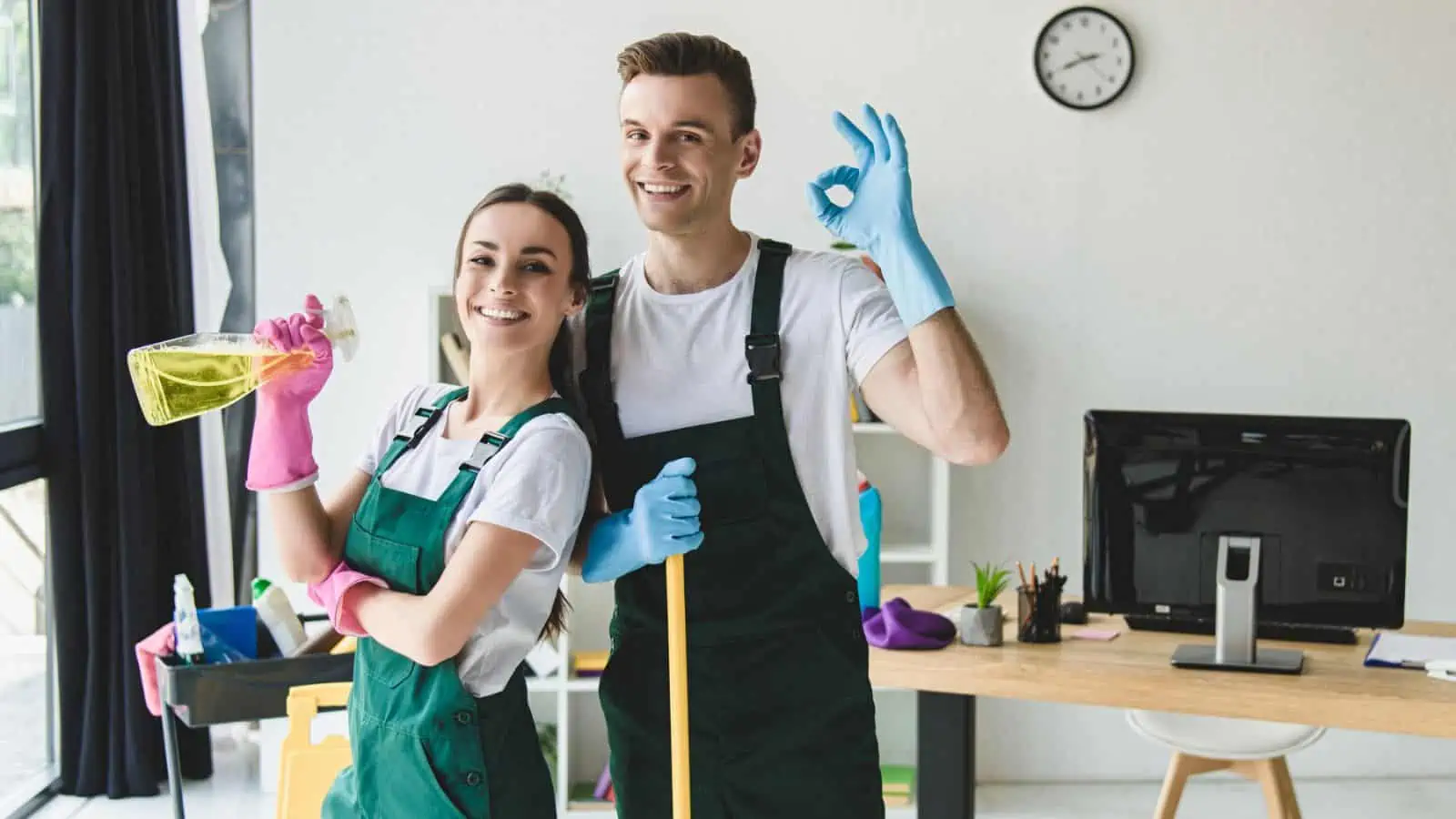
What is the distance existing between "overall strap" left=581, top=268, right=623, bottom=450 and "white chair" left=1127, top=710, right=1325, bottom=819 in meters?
1.75

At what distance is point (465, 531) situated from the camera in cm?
179

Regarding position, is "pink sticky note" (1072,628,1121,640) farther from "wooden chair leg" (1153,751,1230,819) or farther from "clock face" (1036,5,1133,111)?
"clock face" (1036,5,1133,111)

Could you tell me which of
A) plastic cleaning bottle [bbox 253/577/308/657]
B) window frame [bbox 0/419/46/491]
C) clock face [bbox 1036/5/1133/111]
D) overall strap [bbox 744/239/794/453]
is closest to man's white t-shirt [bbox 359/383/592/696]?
overall strap [bbox 744/239/794/453]

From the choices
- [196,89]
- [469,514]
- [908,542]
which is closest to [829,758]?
[469,514]

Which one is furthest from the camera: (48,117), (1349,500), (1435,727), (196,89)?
(196,89)

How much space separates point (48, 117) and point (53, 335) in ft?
1.85

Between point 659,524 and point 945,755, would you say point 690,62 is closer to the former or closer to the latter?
point 659,524

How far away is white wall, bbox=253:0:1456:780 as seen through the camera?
4.30 metres

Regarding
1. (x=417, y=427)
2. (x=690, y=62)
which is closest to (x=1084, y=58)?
(x=690, y=62)

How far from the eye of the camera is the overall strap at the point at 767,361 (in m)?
1.85

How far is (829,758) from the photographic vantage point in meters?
1.90

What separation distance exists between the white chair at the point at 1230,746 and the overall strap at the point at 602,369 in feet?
5.73

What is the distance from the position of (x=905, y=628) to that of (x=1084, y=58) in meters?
2.09

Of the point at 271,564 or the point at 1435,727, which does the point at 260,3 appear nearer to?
the point at 271,564
